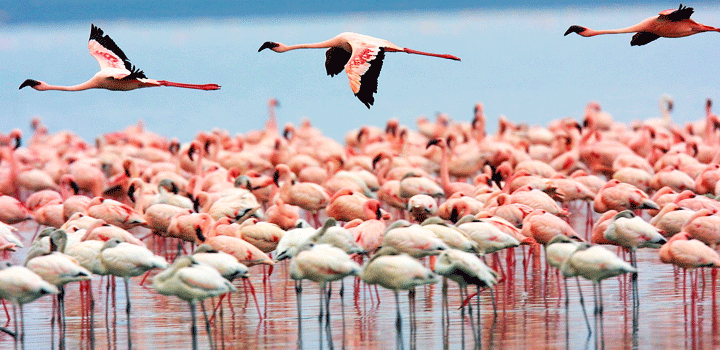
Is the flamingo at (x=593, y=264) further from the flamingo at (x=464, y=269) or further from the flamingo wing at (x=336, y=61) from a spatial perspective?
the flamingo wing at (x=336, y=61)

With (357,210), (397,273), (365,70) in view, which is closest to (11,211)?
(357,210)

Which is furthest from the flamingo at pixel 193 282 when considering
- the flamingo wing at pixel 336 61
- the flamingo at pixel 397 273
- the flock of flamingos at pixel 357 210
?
the flamingo wing at pixel 336 61

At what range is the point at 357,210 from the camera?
476 inches

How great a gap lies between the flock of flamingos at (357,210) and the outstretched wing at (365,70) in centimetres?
2

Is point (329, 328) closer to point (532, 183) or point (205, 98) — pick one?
point (532, 183)

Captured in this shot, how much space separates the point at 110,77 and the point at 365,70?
3.01m

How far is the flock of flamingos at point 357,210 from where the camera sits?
7.52 meters

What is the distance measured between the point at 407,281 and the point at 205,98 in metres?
50.0

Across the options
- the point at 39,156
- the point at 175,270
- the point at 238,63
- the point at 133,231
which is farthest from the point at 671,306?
the point at 238,63

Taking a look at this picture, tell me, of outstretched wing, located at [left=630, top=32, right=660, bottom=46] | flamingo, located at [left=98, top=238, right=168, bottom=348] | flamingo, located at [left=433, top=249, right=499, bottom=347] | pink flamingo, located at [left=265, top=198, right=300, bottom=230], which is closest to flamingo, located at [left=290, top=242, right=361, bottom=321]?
flamingo, located at [left=433, top=249, right=499, bottom=347]

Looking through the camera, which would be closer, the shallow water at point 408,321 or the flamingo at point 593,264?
the flamingo at point 593,264

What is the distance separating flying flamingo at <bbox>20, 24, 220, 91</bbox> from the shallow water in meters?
2.01

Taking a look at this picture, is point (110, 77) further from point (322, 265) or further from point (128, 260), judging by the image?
point (322, 265)

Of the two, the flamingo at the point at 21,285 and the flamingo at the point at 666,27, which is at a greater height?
the flamingo at the point at 666,27
